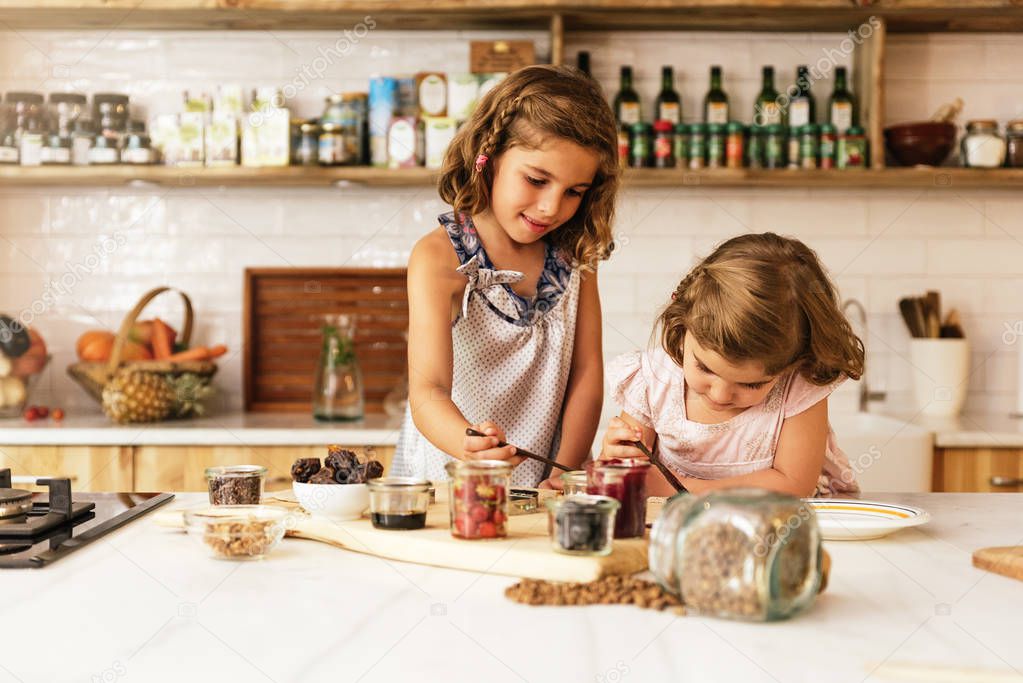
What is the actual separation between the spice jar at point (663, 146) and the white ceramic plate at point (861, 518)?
5.79 ft

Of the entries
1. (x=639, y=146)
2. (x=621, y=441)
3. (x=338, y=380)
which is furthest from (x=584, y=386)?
(x=639, y=146)

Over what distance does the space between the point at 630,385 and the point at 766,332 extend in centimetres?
43

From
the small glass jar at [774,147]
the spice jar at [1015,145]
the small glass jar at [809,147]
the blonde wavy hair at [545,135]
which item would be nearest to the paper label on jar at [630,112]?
the small glass jar at [774,147]

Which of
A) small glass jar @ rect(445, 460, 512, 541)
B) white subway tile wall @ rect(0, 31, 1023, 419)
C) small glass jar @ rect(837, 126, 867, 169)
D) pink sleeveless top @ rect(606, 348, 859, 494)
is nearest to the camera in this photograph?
small glass jar @ rect(445, 460, 512, 541)

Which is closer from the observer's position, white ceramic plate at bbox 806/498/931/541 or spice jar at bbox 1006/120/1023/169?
white ceramic plate at bbox 806/498/931/541

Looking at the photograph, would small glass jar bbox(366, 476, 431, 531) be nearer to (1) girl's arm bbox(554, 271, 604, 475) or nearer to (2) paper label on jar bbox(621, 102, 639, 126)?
(1) girl's arm bbox(554, 271, 604, 475)

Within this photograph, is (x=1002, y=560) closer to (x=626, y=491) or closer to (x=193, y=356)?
(x=626, y=491)

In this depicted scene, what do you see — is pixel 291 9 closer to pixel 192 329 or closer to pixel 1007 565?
pixel 192 329

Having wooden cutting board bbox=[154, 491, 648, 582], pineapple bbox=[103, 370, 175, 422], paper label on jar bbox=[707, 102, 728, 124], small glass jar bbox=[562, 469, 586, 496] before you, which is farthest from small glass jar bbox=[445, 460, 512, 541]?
paper label on jar bbox=[707, 102, 728, 124]

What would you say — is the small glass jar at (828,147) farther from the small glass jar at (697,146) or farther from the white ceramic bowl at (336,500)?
the white ceramic bowl at (336,500)

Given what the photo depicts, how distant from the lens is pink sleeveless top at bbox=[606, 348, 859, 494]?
5.90ft

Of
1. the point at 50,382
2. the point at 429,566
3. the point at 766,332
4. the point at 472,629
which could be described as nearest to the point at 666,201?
the point at 766,332

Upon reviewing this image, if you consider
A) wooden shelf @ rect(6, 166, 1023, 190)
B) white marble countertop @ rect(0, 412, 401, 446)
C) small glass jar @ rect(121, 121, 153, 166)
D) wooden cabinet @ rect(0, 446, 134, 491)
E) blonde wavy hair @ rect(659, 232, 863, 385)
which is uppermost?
small glass jar @ rect(121, 121, 153, 166)

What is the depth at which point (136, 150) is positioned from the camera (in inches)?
125
